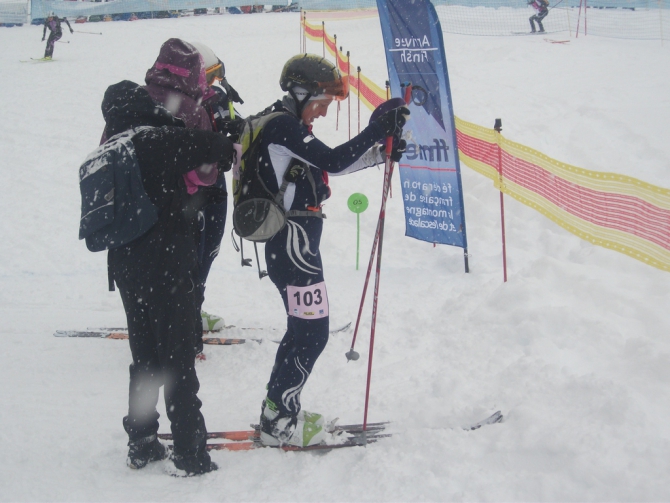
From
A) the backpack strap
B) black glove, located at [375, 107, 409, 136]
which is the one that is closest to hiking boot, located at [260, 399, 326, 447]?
the backpack strap

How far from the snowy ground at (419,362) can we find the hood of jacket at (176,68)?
1.97 m

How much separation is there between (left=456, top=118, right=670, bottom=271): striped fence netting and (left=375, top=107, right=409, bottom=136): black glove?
2308mm

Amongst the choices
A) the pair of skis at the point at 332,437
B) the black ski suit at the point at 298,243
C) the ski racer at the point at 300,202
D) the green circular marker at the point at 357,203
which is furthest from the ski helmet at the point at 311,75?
the green circular marker at the point at 357,203

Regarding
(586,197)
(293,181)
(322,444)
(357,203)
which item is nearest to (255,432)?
(322,444)

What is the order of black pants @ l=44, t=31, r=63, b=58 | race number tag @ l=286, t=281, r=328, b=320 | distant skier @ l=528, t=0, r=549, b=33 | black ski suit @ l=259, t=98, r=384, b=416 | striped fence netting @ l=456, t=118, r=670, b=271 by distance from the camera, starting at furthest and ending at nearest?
black pants @ l=44, t=31, r=63, b=58 < distant skier @ l=528, t=0, r=549, b=33 < striped fence netting @ l=456, t=118, r=670, b=271 < race number tag @ l=286, t=281, r=328, b=320 < black ski suit @ l=259, t=98, r=384, b=416

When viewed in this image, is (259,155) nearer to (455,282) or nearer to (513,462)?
(513,462)

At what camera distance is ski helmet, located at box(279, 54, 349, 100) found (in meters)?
2.89

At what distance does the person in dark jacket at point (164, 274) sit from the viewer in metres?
2.49

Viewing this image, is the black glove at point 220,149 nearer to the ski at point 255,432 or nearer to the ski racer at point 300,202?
the ski racer at point 300,202

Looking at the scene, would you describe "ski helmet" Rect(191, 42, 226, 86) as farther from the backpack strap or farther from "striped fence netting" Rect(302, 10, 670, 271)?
"striped fence netting" Rect(302, 10, 670, 271)

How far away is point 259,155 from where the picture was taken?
2.85 metres

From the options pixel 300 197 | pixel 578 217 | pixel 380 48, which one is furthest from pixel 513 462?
pixel 380 48

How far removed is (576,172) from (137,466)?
13.8ft

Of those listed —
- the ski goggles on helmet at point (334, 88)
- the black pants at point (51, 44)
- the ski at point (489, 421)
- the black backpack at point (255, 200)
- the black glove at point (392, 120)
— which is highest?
the black pants at point (51, 44)
